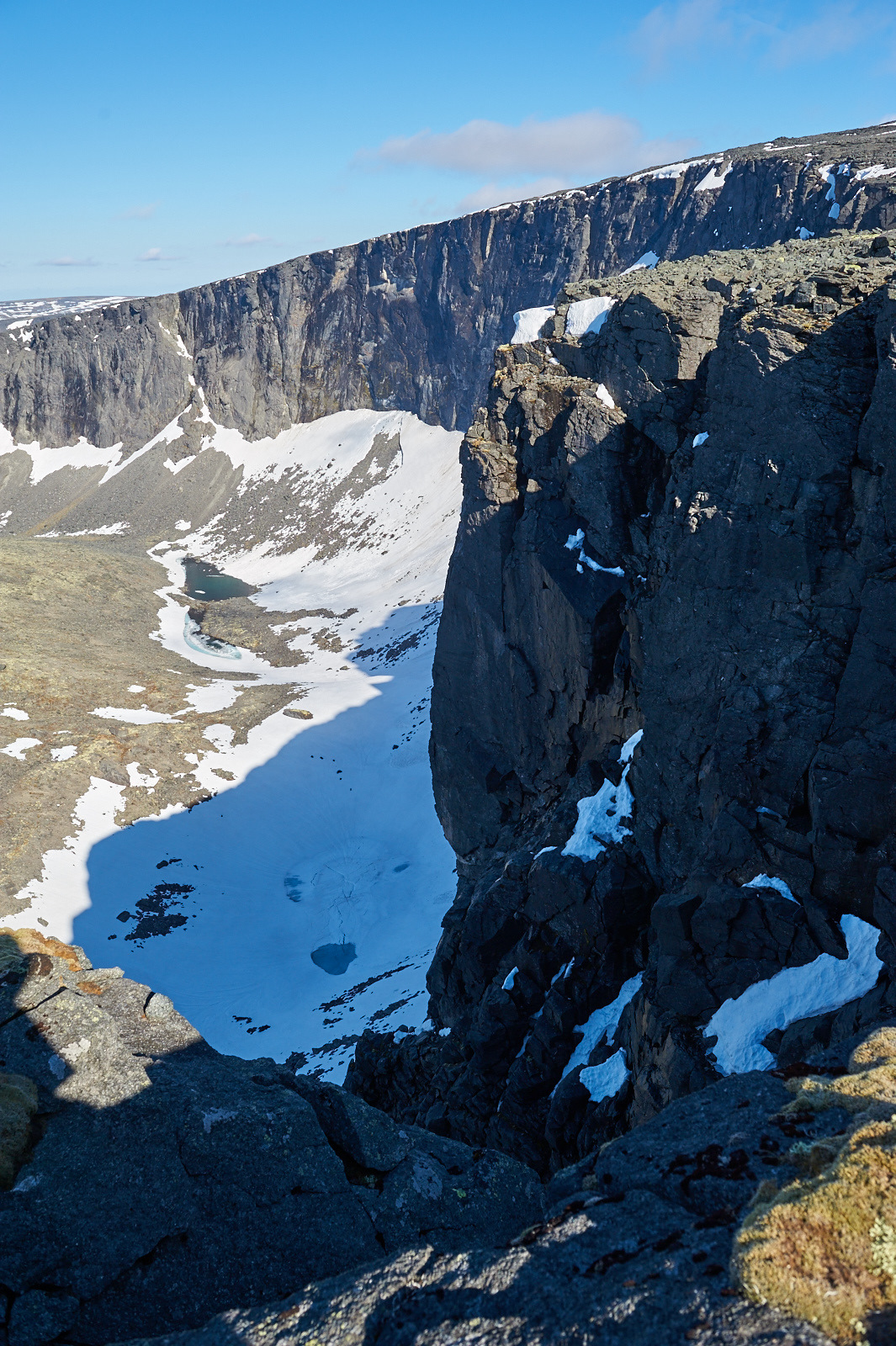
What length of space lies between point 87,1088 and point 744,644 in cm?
1797

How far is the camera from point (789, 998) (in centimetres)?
1798

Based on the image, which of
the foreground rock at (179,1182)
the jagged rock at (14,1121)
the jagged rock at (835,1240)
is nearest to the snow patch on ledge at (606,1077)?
the foreground rock at (179,1182)

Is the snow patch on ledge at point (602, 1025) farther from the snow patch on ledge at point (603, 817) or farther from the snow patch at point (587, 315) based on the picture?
the snow patch at point (587, 315)

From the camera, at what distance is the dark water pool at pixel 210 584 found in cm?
11394

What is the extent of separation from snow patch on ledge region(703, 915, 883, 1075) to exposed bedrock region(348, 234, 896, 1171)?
0.34ft

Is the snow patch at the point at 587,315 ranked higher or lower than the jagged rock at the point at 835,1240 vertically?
higher

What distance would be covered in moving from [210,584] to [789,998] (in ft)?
364

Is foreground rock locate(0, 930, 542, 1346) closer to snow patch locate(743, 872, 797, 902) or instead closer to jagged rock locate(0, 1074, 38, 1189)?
jagged rock locate(0, 1074, 38, 1189)

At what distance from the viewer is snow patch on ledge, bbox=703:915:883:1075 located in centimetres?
1698

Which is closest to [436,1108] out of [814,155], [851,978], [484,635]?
[851,978]

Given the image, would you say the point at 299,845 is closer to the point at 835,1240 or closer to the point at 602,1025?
the point at 602,1025

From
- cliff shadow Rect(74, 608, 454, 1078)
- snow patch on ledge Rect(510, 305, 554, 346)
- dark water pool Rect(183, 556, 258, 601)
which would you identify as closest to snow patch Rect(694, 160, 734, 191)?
snow patch on ledge Rect(510, 305, 554, 346)

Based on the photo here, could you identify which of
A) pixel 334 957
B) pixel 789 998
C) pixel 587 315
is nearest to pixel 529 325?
pixel 587 315

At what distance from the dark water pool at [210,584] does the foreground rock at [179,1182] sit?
337ft
